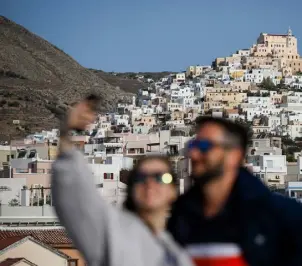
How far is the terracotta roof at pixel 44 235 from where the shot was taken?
1842 cm

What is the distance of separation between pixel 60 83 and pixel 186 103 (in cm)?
1755

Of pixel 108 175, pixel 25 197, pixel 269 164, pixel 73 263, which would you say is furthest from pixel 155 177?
pixel 269 164

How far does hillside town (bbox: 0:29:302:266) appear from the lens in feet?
64.6

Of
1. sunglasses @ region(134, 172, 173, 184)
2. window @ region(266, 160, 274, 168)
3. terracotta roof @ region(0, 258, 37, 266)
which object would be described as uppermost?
sunglasses @ region(134, 172, 173, 184)

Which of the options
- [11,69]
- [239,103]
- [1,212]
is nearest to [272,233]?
[1,212]

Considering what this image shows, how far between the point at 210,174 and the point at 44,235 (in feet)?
56.3

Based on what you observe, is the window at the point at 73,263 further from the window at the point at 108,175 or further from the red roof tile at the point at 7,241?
the window at the point at 108,175

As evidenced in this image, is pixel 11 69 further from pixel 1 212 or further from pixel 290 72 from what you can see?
pixel 1 212

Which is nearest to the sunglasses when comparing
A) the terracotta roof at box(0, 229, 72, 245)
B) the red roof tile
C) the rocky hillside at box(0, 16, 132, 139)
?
the red roof tile

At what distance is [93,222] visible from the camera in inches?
94.2

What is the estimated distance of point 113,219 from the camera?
7.94ft

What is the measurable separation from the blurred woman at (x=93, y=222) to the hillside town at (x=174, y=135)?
0.44 feet

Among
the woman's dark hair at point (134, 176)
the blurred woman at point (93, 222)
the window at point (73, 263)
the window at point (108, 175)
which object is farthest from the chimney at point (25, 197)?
the blurred woman at point (93, 222)

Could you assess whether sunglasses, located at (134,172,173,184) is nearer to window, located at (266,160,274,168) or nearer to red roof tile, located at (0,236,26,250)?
red roof tile, located at (0,236,26,250)
